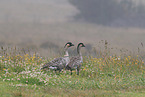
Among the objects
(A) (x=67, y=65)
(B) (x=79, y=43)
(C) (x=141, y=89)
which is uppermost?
(B) (x=79, y=43)

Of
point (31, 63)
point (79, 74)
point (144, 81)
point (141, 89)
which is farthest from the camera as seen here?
point (31, 63)

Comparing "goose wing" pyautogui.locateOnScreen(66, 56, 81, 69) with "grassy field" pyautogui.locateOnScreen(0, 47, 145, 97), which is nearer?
"grassy field" pyautogui.locateOnScreen(0, 47, 145, 97)

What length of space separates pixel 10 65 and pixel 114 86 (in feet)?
24.8

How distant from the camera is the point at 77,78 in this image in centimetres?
1218

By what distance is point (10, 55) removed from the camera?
16.1 metres

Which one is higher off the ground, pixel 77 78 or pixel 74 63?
pixel 74 63

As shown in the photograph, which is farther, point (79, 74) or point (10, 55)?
point (10, 55)

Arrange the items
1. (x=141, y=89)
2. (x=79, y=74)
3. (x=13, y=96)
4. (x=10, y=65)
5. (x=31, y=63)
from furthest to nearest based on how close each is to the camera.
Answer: (x=31, y=63) → (x=10, y=65) → (x=79, y=74) → (x=141, y=89) → (x=13, y=96)

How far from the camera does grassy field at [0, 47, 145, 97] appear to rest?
8477 millimetres

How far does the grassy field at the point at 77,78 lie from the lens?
27.8 feet

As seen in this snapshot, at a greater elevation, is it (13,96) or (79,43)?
(79,43)

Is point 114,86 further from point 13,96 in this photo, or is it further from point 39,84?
point 13,96

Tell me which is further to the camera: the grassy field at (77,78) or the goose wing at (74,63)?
the goose wing at (74,63)

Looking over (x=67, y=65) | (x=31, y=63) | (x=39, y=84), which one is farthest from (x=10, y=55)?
(x=39, y=84)
